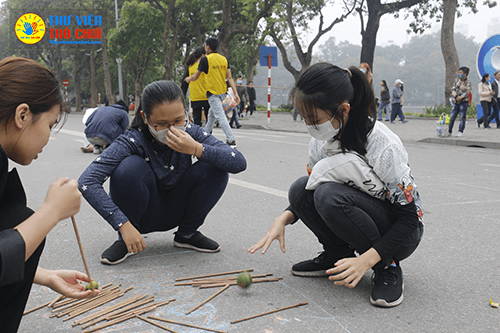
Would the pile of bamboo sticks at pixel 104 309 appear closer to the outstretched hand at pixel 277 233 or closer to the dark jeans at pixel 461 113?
the outstretched hand at pixel 277 233

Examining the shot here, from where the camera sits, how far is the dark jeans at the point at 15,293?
5.05 feet

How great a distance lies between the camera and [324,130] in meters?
2.26

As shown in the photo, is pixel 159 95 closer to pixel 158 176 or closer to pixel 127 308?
pixel 158 176

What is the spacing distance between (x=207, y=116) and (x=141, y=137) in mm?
5755

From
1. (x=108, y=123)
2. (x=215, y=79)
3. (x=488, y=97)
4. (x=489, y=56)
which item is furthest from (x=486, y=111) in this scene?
(x=108, y=123)

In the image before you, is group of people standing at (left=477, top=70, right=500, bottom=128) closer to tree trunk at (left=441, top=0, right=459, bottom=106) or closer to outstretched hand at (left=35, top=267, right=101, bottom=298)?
tree trunk at (left=441, top=0, right=459, bottom=106)

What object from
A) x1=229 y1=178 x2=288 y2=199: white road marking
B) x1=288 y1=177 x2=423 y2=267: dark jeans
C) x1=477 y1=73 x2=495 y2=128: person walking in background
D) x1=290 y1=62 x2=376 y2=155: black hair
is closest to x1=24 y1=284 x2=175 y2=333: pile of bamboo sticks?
x1=288 y1=177 x2=423 y2=267: dark jeans

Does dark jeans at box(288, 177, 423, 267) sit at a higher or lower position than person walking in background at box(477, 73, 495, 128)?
lower

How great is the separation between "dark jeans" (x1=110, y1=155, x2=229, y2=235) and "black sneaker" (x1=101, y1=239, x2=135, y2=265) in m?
0.16

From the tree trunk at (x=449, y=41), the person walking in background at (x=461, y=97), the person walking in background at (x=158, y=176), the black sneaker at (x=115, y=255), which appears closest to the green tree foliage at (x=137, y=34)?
the tree trunk at (x=449, y=41)

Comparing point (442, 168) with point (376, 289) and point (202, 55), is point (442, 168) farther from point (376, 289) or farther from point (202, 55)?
point (376, 289)

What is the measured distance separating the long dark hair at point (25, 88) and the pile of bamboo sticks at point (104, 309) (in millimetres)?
931

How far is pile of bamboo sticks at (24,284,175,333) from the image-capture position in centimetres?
204

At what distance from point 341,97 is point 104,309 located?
1.42 meters
